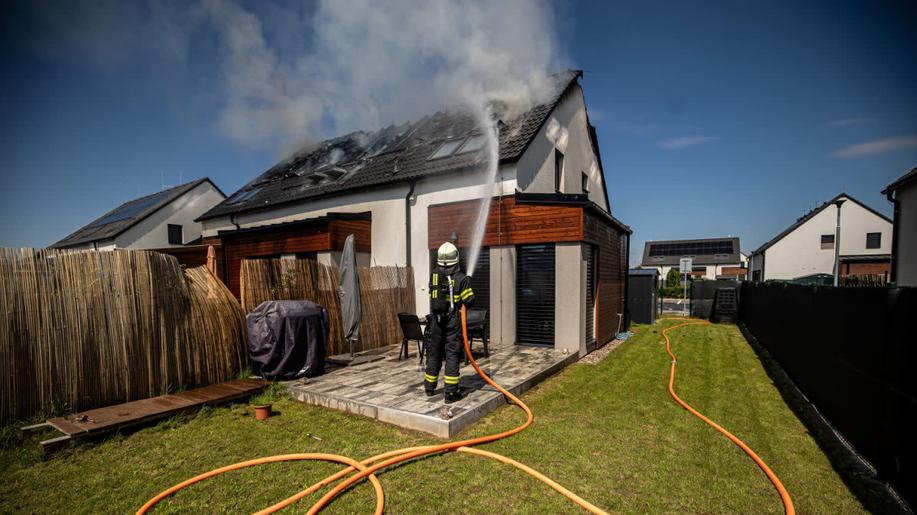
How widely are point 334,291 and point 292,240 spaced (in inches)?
182

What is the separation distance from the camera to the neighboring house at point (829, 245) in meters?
32.5

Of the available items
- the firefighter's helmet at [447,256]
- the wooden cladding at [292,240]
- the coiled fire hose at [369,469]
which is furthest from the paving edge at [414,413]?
the wooden cladding at [292,240]

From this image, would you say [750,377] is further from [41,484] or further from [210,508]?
[41,484]

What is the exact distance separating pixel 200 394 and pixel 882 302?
8447 millimetres

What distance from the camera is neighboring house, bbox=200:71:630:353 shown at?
30.5ft

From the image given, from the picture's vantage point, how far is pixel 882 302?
387 centimetres

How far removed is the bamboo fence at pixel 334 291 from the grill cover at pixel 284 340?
0.64m

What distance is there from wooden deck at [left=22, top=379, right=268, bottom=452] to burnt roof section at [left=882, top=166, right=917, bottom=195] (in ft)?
73.5

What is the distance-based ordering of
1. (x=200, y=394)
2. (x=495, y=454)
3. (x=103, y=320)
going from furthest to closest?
(x=200, y=394)
(x=103, y=320)
(x=495, y=454)

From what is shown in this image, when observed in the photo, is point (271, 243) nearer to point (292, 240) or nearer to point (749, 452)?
point (292, 240)

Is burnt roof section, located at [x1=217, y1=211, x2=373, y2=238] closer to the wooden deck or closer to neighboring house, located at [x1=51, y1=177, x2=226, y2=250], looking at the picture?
the wooden deck

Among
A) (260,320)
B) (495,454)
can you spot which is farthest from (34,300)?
(495,454)

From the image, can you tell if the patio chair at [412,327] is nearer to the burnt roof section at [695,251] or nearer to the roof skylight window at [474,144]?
the roof skylight window at [474,144]

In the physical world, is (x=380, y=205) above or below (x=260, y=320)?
above
